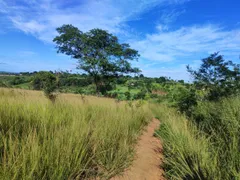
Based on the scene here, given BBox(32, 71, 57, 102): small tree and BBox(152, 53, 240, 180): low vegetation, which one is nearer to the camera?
BBox(152, 53, 240, 180): low vegetation

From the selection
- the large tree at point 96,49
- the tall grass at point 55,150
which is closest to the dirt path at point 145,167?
the tall grass at point 55,150

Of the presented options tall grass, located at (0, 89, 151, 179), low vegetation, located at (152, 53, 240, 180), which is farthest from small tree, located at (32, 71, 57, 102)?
low vegetation, located at (152, 53, 240, 180)

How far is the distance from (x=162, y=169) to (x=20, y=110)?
11.0ft

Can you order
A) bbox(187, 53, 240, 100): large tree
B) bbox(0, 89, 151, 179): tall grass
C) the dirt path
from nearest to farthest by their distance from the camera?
bbox(0, 89, 151, 179): tall grass → the dirt path → bbox(187, 53, 240, 100): large tree

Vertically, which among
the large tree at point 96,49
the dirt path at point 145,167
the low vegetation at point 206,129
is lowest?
the dirt path at point 145,167

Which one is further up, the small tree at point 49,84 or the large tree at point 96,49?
the large tree at point 96,49

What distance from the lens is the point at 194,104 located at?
6.52 metres

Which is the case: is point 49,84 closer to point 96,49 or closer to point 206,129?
point 206,129

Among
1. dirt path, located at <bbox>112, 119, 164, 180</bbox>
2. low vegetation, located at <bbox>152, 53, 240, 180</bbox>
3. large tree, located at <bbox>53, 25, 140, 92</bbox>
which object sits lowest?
dirt path, located at <bbox>112, 119, 164, 180</bbox>

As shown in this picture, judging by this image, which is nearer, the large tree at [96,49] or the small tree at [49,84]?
the small tree at [49,84]

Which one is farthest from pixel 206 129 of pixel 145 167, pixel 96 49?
pixel 96 49

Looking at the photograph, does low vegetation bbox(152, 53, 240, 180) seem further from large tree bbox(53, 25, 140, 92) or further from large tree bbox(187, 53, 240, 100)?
large tree bbox(53, 25, 140, 92)

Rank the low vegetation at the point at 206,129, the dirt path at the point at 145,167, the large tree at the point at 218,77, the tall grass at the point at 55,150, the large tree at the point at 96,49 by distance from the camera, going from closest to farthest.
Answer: the tall grass at the point at 55,150, the low vegetation at the point at 206,129, the dirt path at the point at 145,167, the large tree at the point at 218,77, the large tree at the point at 96,49

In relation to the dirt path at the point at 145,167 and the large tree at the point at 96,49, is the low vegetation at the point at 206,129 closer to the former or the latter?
the dirt path at the point at 145,167
